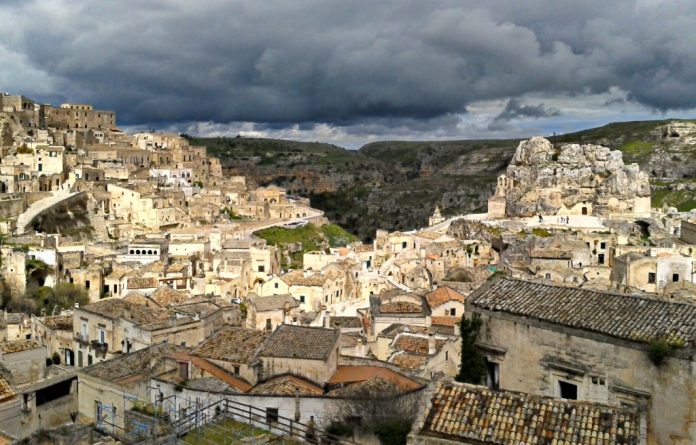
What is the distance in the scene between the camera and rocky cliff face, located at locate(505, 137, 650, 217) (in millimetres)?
81875

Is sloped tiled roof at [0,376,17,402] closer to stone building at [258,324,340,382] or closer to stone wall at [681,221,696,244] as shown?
stone building at [258,324,340,382]

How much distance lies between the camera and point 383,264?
5450 cm

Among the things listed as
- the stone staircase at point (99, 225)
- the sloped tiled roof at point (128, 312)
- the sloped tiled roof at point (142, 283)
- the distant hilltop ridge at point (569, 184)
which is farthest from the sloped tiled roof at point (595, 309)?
the distant hilltop ridge at point (569, 184)

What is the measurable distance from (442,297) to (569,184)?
56.3 m

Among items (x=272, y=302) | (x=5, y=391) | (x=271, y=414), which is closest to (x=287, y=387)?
(x=271, y=414)

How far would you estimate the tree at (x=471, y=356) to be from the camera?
641 inches

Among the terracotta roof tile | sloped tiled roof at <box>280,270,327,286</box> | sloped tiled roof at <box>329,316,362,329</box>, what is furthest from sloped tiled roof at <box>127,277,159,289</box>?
the terracotta roof tile

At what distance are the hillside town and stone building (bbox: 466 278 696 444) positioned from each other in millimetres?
45

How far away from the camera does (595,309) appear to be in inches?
592

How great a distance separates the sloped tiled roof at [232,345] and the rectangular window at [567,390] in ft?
31.3

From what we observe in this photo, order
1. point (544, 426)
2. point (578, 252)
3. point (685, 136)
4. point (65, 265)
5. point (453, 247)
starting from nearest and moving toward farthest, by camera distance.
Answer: point (544, 426) < point (65, 265) < point (578, 252) < point (453, 247) < point (685, 136)

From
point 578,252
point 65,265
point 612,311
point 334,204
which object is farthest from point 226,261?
point 334,204

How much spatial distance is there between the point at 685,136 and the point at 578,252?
105903mm

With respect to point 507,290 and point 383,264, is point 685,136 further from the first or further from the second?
point 507,290
